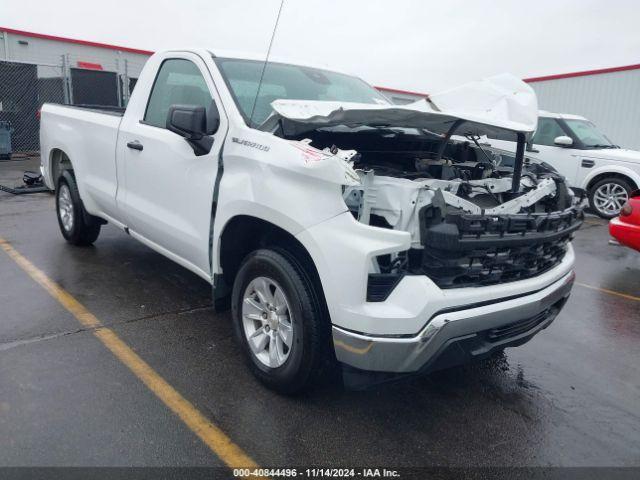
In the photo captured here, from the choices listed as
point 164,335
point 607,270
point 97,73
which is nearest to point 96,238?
point 164,335

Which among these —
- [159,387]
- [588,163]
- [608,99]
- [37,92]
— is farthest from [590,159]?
[37,92]

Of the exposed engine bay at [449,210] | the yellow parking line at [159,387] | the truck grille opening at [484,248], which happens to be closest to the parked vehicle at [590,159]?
the exposed engine bay at [449,210]

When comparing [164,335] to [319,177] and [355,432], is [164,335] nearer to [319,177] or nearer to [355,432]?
[355,432]

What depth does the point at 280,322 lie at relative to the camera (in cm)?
316

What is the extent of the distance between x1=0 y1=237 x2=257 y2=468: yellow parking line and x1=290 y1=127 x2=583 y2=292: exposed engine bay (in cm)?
104

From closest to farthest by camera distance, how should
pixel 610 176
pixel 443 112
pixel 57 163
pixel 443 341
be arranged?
pixel 443 341
pixel 443 112
pixel 57 163
pixel 610 176

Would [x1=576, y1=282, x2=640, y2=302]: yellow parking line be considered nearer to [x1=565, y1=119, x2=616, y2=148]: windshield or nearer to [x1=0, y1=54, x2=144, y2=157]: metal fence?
[x1=565, y1=119, x2=616, y2=148]: windshield

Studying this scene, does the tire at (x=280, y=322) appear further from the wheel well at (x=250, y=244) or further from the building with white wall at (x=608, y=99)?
the building with white wall at (x=608, y=99)

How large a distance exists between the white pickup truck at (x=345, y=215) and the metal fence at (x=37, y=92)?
43.1ft

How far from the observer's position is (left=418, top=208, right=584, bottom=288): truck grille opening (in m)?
2.67

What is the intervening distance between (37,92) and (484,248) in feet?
56.7

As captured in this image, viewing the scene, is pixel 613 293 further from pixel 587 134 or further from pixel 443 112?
pixel 587 134

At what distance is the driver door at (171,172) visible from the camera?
12.1 ft

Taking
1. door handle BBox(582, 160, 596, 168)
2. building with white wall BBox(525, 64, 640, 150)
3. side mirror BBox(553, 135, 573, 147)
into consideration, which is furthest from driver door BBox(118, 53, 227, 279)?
building with white wall BBox(525, 64, 640, 150)
